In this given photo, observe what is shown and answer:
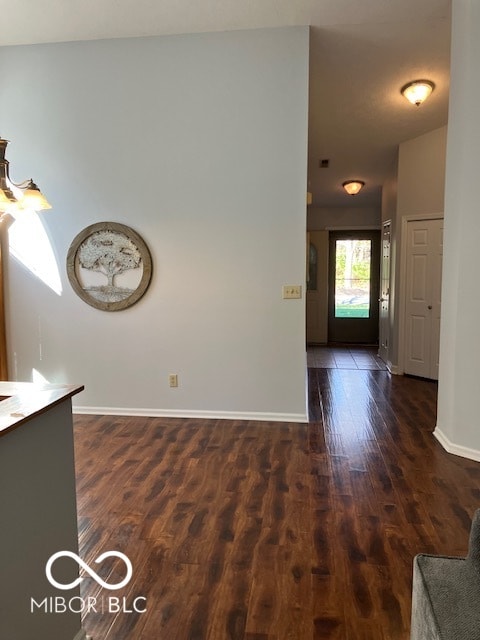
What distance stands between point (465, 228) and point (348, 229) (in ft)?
18.0

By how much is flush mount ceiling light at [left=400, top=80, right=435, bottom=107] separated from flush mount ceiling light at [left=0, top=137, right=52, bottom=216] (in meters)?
3.55

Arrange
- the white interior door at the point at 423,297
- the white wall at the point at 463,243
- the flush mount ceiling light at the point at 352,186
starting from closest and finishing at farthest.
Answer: the white wall at the point at 463,243 → the white interior door at the point at 423,297 → the flush mount ceiling light at the point at 352,186

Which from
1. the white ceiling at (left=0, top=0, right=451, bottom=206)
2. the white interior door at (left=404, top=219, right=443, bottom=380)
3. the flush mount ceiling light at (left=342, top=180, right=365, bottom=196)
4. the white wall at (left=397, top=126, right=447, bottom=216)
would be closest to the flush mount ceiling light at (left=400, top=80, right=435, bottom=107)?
the white ceiling at (left=0, top=0, right=451, bottom=206)

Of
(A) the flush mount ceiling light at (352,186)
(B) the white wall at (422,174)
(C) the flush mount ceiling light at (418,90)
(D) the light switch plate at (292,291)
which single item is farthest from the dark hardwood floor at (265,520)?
(A) the flush mount ceiling light at (352,186)

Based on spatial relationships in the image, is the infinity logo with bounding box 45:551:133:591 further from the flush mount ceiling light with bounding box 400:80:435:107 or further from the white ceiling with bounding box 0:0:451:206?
the flush mount ceiling light with bounding box 400:80:435:107

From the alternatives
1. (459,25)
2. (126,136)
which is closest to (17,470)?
(126,136)

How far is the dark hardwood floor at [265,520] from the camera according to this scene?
1.57 metres

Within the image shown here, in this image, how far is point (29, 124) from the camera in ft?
12.3

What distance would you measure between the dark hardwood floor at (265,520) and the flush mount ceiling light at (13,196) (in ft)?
5.31

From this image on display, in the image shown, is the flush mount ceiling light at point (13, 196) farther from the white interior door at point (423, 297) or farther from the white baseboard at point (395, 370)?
the white baseboard at point (395, 370)

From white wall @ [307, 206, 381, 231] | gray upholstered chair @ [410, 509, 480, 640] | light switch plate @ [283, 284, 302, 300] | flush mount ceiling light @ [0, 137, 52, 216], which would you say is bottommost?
gray upholstered chair @ [410, 509, 480, 640]

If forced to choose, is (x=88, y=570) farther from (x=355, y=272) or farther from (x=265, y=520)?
(x=355, y=272)

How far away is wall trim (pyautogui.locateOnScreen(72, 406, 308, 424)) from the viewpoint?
3.65 meters

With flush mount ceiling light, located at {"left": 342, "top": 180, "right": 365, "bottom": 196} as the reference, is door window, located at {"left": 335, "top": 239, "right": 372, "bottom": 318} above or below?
below
